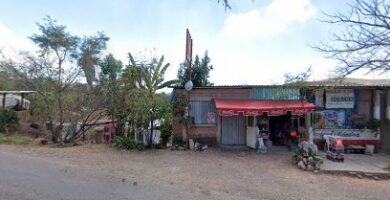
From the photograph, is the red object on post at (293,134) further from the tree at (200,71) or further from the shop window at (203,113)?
the tree at (200,71)

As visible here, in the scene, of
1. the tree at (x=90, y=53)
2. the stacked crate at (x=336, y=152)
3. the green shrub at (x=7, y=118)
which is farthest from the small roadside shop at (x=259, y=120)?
the green shrub at (x=7, y=118)

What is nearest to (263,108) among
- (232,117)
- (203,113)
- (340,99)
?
(232,117)

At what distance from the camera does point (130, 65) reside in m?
15.5

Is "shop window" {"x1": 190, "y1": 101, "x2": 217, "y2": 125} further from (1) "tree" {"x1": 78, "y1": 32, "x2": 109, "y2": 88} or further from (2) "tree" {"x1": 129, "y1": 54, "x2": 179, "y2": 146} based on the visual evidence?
(1) "tree" {"x1": 78, "y1": 32, "x2": 109, "y2": 88}

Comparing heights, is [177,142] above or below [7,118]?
below

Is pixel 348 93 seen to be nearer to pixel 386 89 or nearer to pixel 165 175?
pixel 386 89

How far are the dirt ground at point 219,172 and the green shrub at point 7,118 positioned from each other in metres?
3.26

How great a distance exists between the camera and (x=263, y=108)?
1405cm

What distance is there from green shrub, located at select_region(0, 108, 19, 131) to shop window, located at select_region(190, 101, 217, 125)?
928 centimetres


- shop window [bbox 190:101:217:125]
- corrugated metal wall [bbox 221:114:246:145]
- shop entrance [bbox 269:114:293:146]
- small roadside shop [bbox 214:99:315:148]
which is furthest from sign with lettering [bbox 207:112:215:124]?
shop entrance [bbox 269:114:293:146]

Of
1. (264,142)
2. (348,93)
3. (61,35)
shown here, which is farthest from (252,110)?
(61,35)

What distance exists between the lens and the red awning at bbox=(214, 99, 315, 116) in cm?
1392

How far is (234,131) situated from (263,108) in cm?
225

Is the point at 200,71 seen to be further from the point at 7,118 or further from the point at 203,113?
the point at 7,118
